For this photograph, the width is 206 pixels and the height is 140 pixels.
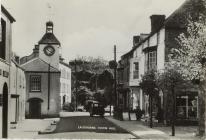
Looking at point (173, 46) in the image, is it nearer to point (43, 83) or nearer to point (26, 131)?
point (26, 131)

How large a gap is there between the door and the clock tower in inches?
186

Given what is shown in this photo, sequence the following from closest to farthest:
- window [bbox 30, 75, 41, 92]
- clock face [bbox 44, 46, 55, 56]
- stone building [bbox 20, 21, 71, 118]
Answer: stone building [bbox 20, 21, 71, 118] → window [bbox 30, 75, 41, 92] → clock face [bbox 44, 46, 55, 56]

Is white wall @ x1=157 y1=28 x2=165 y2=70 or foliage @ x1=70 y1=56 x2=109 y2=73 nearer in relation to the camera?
white wall @ x1=157 y1=28 x2=165 y2=70

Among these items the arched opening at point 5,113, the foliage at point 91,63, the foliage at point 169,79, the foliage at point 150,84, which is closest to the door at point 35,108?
the foliage at point 150,84

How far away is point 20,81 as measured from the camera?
4206 centimetres

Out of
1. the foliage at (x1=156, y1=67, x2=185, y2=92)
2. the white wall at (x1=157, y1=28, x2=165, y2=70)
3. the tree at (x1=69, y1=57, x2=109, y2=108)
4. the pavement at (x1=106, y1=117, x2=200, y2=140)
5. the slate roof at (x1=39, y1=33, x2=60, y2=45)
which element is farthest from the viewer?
the tree at (x1=69, y1=57, x2=109, y2=108)

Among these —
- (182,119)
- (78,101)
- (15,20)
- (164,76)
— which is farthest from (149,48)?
(78,101)

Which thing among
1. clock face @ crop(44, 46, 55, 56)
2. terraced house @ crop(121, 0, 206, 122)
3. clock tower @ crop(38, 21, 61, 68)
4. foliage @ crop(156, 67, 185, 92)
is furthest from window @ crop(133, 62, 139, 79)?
foliage @ crop(156, 67, 185, 92)

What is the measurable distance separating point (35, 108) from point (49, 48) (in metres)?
8.03

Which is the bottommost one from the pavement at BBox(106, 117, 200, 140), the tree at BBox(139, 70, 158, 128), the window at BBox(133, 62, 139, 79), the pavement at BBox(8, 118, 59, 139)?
the pavement at BBox(8, 118, 59, 139)

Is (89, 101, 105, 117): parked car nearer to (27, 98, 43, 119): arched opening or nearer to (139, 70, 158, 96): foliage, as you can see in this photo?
(27, 98, 43, 119): arched opening

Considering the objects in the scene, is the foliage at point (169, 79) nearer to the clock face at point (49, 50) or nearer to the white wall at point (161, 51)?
the white wall at point (161, 51)

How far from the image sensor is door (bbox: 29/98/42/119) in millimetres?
52841

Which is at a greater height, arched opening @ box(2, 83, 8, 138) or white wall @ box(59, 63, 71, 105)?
white wall @ box(59, 63, 71, 105)
